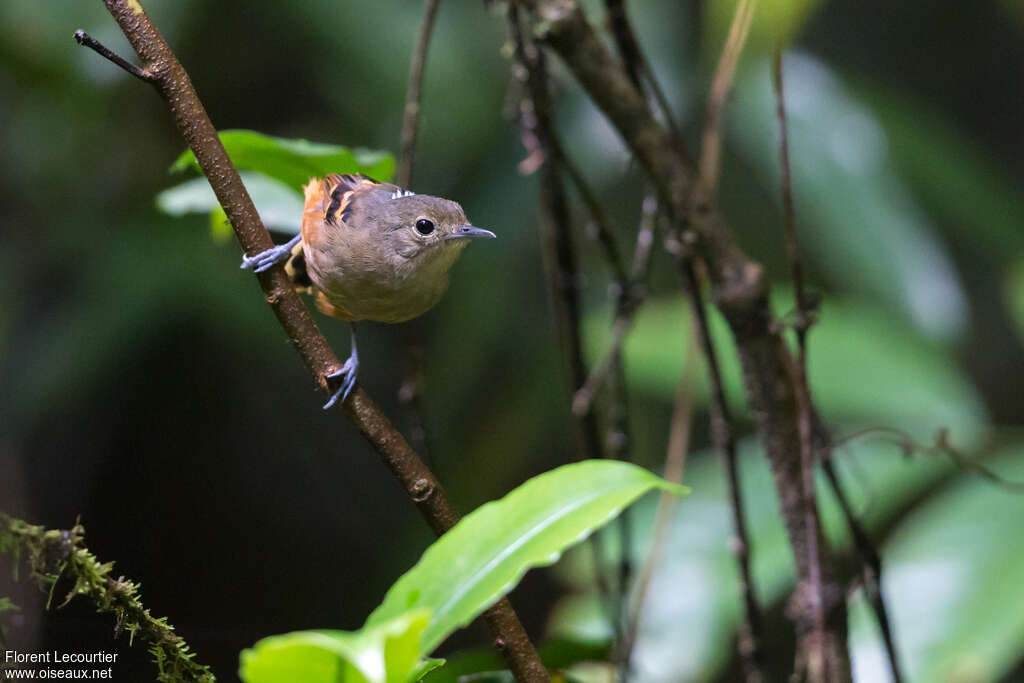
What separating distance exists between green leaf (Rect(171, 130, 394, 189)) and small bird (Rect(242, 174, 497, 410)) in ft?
0.20

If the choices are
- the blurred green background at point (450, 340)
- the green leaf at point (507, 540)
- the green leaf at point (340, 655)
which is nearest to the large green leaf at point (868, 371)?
the blurred green background at point (450, 340)

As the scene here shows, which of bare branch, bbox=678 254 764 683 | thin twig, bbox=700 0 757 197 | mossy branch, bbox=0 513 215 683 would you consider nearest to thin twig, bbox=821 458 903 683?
bare branch, bbox=678 254 764 683

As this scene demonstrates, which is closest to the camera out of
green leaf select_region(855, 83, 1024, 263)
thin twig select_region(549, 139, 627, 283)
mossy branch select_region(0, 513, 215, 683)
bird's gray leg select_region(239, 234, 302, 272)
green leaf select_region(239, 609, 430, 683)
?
green leaf select_region(239, 609, 430, 683)

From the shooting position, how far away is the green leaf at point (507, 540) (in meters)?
0.93

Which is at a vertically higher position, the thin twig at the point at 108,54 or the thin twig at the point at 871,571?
the thin twig at the point at 108,54

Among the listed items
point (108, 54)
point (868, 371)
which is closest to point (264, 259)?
point (108, 54)

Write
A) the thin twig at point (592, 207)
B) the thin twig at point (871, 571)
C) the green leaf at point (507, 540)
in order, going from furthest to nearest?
the thin twig at point (592, 207), the thin twig at point (871, 571), the green leaf at point (507, 540)

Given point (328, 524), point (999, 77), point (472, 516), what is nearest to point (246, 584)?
point (328, 524)

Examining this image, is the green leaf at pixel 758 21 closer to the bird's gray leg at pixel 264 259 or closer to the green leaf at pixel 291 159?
the green leaf at pixel 291 159

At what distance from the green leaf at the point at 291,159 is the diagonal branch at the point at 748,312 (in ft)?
1.38

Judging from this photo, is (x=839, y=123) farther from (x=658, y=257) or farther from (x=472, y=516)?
(x=472, y=516)

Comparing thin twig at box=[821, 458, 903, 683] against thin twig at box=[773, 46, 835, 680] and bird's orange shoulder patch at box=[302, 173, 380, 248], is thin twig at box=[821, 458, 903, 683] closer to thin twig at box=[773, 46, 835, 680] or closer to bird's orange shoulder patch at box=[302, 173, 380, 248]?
thin twig at box=[773, 46, 835, 680]

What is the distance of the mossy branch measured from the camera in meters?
1.14

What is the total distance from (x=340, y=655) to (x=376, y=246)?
104 cm
